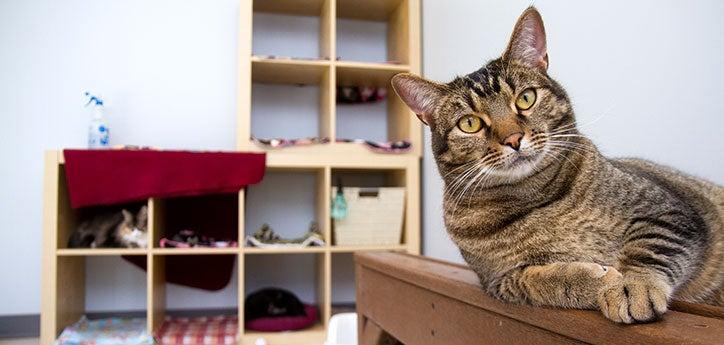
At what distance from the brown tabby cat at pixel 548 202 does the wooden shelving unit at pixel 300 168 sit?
52.1 inches

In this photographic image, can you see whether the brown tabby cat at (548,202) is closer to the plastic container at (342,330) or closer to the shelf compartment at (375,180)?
the plastic container at (342,330)

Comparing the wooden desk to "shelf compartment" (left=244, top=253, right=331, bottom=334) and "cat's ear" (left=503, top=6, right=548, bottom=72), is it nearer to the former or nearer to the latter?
"cat's ear" (left=503, top=6, right=548, bottom=72)

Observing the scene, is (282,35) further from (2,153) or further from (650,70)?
(650,70)

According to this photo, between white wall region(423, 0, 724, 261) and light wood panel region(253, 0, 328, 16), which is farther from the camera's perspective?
light wood panel region(253, 0, 328, 16)

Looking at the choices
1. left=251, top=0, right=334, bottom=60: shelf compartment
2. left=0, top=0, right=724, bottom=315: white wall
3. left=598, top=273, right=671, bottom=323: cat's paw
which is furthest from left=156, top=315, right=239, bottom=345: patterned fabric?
left=598, top=273, right=671, bottom=323: cat's paw

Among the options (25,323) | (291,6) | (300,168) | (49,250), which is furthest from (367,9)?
(25,323)

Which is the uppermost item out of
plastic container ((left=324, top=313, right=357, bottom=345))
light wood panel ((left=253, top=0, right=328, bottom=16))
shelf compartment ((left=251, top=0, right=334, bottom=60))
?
light wood panel ((left=253, top=0, right=328, bottom=16))

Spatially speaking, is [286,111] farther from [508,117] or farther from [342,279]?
[508,117]

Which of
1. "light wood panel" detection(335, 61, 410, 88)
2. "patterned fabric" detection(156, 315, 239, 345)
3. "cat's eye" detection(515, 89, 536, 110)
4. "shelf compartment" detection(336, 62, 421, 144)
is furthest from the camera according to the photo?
"shelf compartment" detection(336, 62, 421, 144)

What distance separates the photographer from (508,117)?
746 millimetres

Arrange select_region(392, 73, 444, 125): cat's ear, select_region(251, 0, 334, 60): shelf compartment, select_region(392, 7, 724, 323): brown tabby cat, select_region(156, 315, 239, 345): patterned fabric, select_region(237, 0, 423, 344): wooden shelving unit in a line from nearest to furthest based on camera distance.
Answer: select_region(392, 7, 724, 323): brown tabby cat, select_region(392, 73, 444, 125): cat's ear, select_region(156, 315, 239, 345): patterned fabric, select_region(237, 0, 423, 344): wooden shelving unit, select_region(251, 0, 334, 60): shelf compartment

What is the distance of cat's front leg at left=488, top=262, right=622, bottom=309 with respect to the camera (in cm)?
59

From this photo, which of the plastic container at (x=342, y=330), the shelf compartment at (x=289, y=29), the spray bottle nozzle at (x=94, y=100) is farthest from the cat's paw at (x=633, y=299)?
the spray bottle nozzle at (x=94, y=100)

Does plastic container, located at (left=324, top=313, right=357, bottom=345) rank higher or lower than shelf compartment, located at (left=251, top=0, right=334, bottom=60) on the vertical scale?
lower
